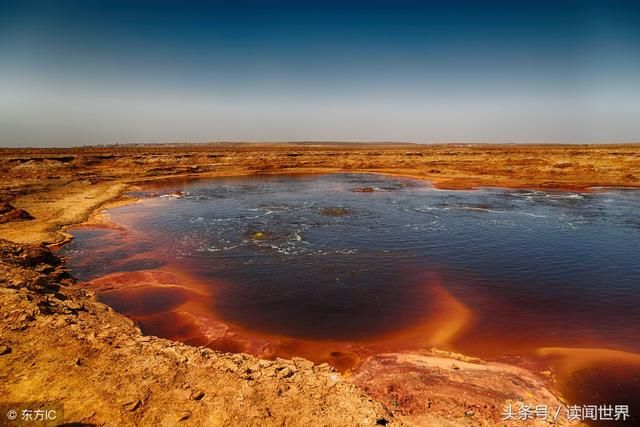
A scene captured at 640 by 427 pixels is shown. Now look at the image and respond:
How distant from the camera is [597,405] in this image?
824cm

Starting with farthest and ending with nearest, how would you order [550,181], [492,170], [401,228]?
1. [492,170]
2. [550,181]
3. [401,228]

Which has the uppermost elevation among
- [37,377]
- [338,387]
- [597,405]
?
[37,377]

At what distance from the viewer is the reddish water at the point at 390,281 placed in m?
10.8

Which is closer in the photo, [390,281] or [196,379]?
[196,379]

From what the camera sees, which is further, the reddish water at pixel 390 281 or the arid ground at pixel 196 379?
the reddish water at pixel 390 281

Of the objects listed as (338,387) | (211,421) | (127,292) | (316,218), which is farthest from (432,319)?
(316,218)

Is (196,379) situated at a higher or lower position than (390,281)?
higher

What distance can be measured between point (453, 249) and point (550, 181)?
111ft

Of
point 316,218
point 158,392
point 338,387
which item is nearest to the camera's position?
point 158,392

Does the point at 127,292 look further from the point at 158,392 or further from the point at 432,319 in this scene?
the point at 432,319

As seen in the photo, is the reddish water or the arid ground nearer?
the arid ground

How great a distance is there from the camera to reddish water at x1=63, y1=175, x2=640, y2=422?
10.8m

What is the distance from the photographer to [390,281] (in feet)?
51.8

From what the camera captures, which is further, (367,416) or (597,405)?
(597,405)
